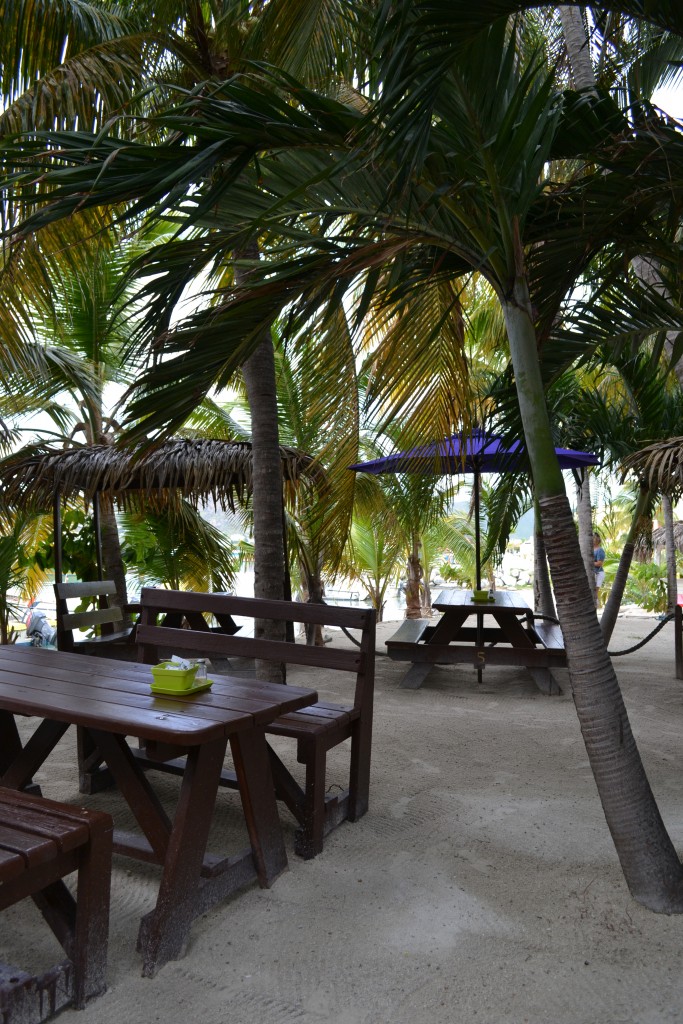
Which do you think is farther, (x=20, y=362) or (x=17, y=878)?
(x=20, y=362)

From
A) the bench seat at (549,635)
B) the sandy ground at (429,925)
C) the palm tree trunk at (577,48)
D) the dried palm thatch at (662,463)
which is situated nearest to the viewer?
the sandy ground at (429,925)

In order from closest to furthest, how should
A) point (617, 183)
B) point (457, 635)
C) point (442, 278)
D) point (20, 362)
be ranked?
point (617, 183) → point (442, 278) → point (20, 362) → point (457, 635)

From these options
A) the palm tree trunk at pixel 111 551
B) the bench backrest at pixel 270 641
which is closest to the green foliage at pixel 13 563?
the palm tree trunk at pixel 111 551

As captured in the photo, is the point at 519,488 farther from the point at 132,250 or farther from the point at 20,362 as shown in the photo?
the point at 132,250

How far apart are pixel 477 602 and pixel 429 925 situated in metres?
4.13

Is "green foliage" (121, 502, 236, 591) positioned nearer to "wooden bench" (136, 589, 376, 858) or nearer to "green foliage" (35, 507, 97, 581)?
"green foliage" (35, 507, 97, 581)

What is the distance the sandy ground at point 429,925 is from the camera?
221cm

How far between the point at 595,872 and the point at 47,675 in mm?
2195

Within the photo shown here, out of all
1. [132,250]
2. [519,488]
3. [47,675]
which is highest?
[132,250]

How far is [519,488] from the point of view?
772cm

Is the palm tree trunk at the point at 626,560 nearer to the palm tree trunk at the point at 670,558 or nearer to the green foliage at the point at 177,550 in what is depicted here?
the palm tree trunk at the point at 670,558

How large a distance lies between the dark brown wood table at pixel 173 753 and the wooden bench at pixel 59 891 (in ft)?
0.70

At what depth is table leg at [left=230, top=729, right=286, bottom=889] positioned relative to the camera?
2826mm

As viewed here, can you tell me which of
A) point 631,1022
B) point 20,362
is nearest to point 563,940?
point 631,1022
